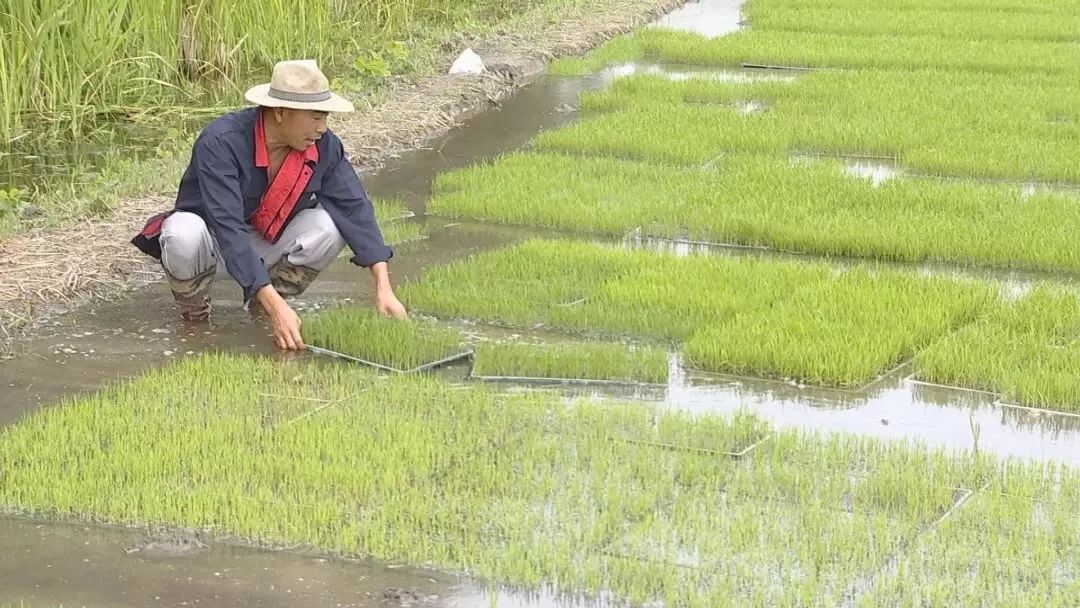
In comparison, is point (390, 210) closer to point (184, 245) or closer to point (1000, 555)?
point (184, 245)

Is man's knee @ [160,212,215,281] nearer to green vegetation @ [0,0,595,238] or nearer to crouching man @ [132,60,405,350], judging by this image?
crouching man @ [132,60,405,350]

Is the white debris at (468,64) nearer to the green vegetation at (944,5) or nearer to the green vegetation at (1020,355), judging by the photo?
the green vegetation at (944,5)

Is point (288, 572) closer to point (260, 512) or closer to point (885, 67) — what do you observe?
point (260, 512)

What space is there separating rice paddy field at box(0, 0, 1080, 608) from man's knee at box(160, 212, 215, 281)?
0.42m

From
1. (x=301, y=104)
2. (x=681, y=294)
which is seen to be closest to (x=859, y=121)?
(x=681, y=294)

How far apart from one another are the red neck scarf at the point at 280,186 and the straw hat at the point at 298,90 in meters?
0.26

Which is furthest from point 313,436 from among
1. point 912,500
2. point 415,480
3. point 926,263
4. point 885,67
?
point 885,67

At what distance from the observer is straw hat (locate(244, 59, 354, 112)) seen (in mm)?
4840

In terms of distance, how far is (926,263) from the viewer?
251 inches

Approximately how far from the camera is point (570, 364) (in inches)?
193

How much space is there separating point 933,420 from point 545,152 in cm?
403

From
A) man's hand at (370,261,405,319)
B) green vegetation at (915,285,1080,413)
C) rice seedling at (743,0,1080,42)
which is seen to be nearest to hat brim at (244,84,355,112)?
man's hand at (370,261,405,319)

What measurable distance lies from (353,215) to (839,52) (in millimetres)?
7082

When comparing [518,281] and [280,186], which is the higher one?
[280,186]
